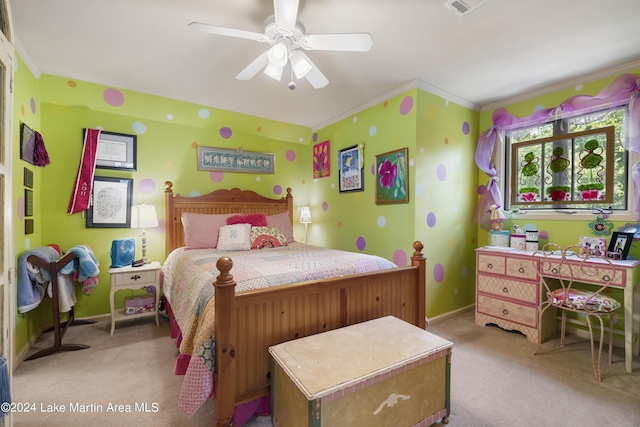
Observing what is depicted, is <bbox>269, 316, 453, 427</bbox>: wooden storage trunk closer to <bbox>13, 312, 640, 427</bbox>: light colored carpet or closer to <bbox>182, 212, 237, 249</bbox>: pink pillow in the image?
<bbox>13, 312, 640, 427</bbox>: light colored carpet

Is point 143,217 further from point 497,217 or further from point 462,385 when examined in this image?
point 497,217

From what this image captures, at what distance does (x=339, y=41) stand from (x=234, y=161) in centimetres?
239

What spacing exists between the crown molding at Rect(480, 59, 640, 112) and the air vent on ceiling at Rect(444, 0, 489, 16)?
1.70 metres

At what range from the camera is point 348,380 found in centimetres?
116

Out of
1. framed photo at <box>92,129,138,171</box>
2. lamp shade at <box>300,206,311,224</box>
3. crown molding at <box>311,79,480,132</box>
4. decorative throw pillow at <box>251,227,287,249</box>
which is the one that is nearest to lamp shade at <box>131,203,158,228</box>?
framed photo at <box>92,129,138,171</box>

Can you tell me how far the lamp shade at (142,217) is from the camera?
281cm

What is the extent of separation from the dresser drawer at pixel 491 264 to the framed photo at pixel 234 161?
282cm

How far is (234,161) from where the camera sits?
12.1ft

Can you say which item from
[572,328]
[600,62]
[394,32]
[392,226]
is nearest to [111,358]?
[392,226]

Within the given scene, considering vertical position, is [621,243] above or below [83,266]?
above

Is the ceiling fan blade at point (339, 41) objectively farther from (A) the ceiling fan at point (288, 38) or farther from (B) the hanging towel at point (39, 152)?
(B) the hanging towel at point (39, 152)

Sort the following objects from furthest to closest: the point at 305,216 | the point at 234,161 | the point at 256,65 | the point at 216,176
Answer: the point at 305,216 < the point at 234,161 < the point at 216,176 < the point at 256,65

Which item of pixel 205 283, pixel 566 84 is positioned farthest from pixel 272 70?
pixel 566 84

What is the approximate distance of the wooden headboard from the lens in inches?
126
